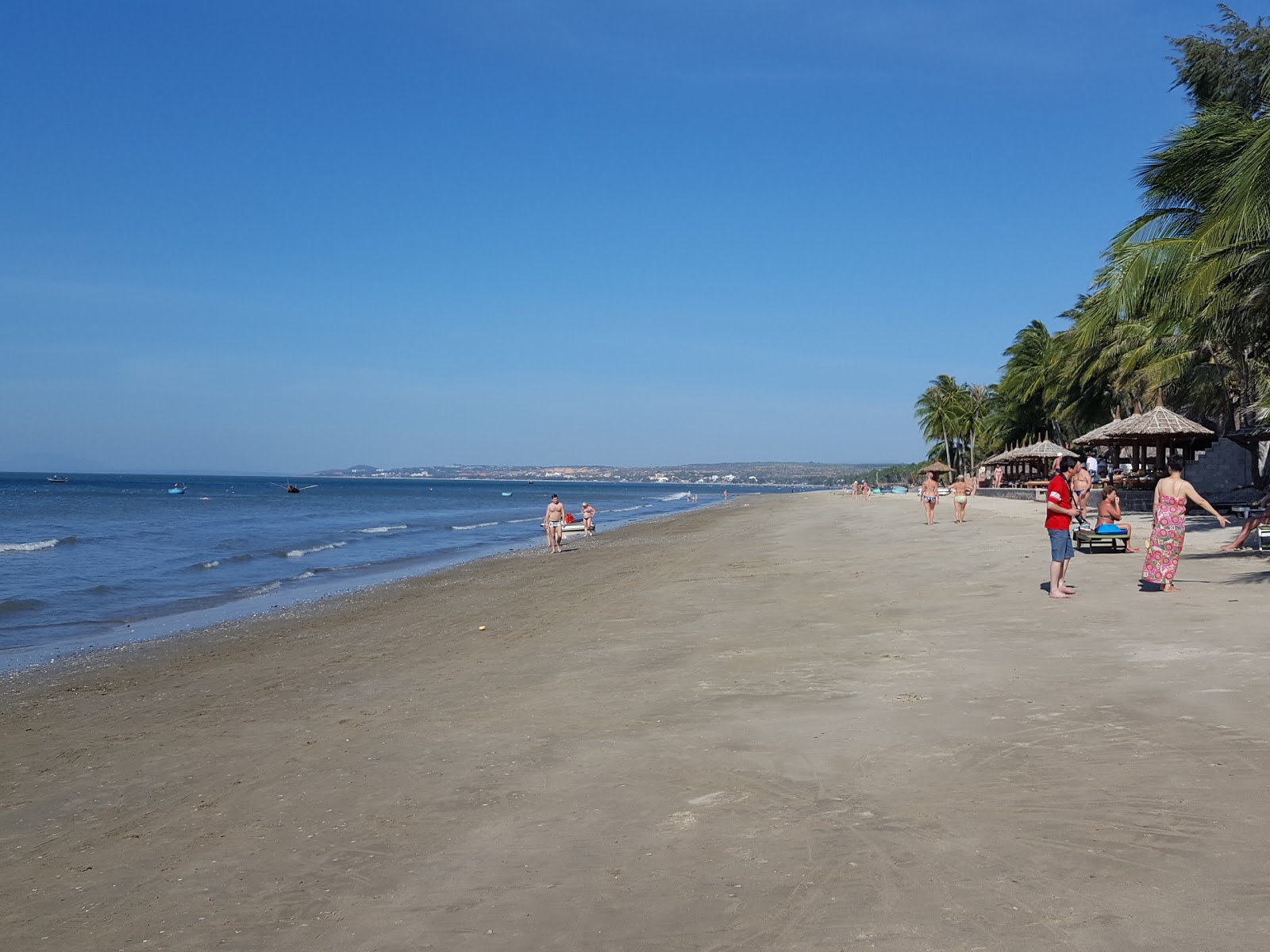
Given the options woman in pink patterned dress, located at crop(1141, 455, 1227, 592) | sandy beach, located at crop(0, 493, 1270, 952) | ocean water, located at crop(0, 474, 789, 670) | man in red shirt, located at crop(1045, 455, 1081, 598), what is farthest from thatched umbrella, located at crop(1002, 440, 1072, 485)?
sandy beach, located at crop(0, 493, 1270, 952)

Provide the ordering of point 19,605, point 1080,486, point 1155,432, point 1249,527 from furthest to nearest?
point 1155,432, point 1080,486, point 19,605, point 1249,527

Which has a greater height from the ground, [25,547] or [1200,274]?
[1200,274]

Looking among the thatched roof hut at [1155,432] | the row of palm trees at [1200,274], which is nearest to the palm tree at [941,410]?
the row of palm trees at [1200,274]

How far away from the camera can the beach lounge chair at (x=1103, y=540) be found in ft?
48.4

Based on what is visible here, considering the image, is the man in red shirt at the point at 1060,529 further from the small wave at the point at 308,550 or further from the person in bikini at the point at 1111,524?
the small wave at the point at 308,550

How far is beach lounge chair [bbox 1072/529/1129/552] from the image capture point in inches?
581

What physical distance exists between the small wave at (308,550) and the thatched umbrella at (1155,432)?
2324 centimetres

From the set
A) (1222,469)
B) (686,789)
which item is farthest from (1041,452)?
(686,789)

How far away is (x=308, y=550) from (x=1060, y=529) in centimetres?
2400

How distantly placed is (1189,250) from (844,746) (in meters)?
14.2

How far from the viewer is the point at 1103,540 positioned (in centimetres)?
1476

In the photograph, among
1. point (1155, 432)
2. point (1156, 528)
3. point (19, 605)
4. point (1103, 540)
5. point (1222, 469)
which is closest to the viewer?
point (1156, 528)

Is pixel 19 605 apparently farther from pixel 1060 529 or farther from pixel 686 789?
pixel 1060 529

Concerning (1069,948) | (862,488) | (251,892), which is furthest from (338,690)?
(862,488)
